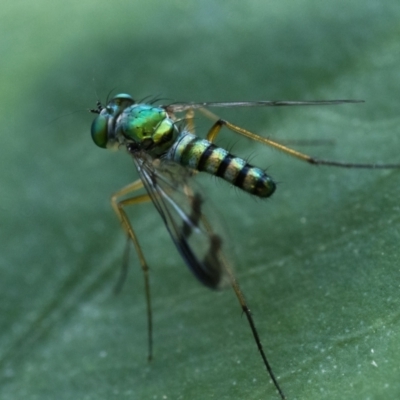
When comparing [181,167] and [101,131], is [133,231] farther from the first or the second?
[101,131]

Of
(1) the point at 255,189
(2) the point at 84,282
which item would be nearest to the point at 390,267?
(1) the point at 255,189

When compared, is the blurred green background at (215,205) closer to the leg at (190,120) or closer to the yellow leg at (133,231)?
the yellow leg at (133,231)

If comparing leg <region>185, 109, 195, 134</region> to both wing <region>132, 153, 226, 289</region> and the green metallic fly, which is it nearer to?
the green metallic fly

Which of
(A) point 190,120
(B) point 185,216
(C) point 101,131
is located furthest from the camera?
(A) point 190,120

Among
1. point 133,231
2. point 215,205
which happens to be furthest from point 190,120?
point 133,231

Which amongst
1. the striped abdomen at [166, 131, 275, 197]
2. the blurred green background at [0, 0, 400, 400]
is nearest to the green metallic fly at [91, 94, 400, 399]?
the striped abdomen at [166, 131, 275, 197]

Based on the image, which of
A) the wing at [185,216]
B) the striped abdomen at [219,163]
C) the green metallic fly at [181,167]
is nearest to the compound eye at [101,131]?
the green metallic fly at [181,167]
